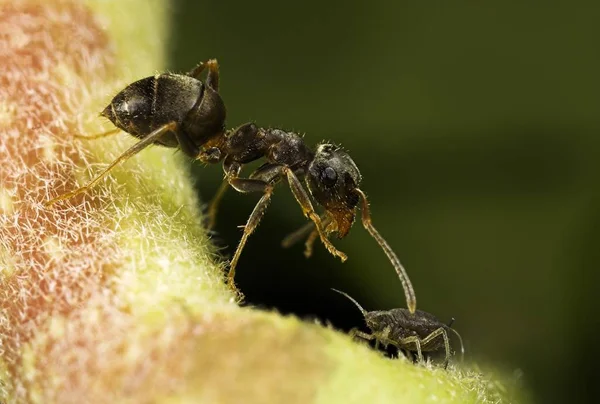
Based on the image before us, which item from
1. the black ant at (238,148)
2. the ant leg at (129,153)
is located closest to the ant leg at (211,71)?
the black ant at (238,148)

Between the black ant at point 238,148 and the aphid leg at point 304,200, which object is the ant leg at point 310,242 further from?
the aphid leg at point 304,200

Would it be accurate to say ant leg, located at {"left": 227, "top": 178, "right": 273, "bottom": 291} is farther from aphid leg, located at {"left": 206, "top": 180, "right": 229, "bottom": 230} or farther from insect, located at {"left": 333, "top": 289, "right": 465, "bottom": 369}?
insect, located at {"left": 333, "top": 289, "right": 465, "bottom": 369}

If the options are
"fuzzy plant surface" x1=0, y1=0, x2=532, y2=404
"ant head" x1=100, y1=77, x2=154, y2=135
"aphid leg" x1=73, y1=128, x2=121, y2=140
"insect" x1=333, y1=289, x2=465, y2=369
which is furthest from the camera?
"ant head" x1=100, y1=77, x2=154, y2=135

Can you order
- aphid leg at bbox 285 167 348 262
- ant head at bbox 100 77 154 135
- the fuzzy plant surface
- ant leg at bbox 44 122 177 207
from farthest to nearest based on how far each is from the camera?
1. aphid leg at bbox 285 167 348 262
2. ant head at bbox 100 77 154 135
3. ant leg at bbox 44 122 177 207
4. the fuzzy plant surface

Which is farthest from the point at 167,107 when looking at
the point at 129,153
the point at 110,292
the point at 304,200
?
the point at 110,292

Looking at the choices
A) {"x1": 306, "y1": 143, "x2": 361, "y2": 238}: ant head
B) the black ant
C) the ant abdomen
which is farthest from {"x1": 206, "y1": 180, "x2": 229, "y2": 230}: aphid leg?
{"x1": 306, "y1": 143, "x2": 361, "y2": 238}: ant head

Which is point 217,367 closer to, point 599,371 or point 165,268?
point 165,268
